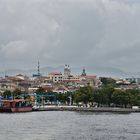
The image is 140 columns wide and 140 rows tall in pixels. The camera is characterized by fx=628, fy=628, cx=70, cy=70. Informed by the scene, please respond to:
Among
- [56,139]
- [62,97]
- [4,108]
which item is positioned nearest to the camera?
[56,139]

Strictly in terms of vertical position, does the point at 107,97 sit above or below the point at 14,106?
above

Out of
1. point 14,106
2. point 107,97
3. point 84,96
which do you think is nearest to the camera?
point 14,106

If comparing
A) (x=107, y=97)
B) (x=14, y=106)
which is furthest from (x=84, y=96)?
(x=14, y=106)

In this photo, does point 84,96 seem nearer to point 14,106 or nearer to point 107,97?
point 107,97

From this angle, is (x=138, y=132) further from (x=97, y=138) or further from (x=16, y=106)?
(x=16, y=106)

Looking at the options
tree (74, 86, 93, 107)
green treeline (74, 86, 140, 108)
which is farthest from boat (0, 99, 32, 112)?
green treeline (74, 86, 140, 108)

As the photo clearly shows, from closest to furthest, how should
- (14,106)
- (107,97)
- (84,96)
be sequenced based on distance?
(14,106) → (84,96) → (107,97)

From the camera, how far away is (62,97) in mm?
138125

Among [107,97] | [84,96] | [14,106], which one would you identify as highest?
[84,96]

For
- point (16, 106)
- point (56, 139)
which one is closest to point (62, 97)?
point (16, 106)

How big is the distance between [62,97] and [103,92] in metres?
18.5

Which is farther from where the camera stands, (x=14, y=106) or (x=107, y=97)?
(x=107, y=97)

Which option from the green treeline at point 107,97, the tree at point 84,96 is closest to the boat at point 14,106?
the tree at point 84,96

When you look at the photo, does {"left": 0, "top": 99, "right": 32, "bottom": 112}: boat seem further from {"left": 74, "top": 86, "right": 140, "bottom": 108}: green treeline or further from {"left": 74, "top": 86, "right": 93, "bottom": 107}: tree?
{"left": 74, "top": 86, "right": 140, "bottom": 108}: green treeline
